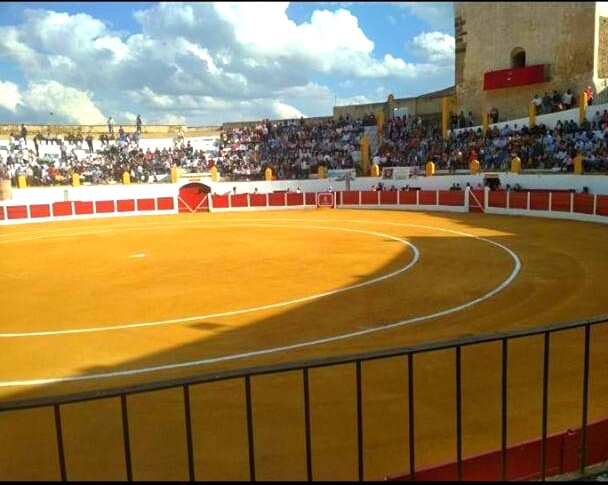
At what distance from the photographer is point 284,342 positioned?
26.6 feet

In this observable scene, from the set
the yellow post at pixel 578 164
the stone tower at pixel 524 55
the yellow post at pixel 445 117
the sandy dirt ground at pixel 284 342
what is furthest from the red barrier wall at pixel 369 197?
Result: the sandy dirt ground at pixel 284 342

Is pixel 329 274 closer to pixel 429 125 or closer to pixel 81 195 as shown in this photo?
pixel 81 195

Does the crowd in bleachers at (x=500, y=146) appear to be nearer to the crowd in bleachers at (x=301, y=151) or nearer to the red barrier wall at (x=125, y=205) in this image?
the crowd in bleachers at (x=301, y=151)

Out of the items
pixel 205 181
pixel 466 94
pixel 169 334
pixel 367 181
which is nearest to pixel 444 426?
pixel 169 334

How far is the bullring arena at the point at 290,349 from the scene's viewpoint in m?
4.81

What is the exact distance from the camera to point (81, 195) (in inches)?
1265

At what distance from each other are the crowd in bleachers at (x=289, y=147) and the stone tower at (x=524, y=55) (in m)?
7.34

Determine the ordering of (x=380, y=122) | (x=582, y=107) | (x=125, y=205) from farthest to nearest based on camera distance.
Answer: (x=380, y=122), (x=125, y=205), (x=582, y=107)

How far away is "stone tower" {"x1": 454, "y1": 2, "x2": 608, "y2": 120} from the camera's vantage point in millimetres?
29719

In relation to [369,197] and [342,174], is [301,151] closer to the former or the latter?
[342,174]

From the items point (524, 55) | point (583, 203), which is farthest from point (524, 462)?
point (524, 55)

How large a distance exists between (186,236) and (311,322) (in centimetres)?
1271

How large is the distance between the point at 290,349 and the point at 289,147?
111 ft

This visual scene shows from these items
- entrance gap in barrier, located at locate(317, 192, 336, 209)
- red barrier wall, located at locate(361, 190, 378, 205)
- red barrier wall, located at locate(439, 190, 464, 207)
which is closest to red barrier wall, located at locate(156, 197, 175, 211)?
entrance gap in barrier, located at locate(317, 192, 336, 209)
